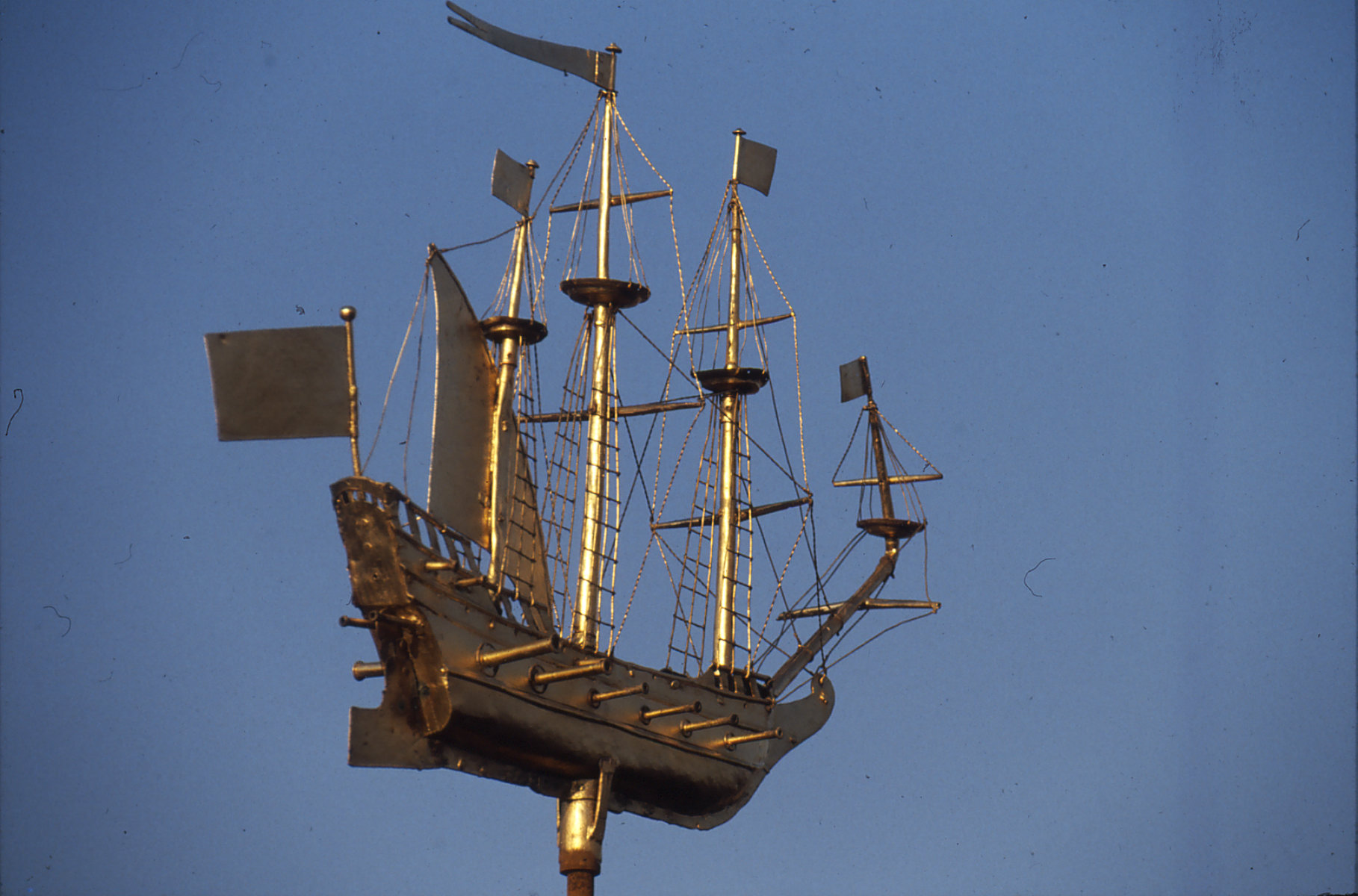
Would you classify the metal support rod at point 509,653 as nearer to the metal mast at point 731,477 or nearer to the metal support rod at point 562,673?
the metal support rod at point 562,673

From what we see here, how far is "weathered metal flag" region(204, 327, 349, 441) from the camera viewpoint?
16.4m

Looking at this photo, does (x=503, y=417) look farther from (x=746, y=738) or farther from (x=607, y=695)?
(x=746, y=738)

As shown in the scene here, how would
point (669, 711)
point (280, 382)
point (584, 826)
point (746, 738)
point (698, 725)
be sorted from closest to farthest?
point (280, 382)
point (584, 826)
point (669, 711)
point (698, 725)
point (746, 738)

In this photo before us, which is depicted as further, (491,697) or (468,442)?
(468,442)

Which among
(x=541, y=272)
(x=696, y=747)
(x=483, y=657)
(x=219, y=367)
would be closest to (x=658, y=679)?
(x=696, y=747)

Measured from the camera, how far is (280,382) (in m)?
16.5

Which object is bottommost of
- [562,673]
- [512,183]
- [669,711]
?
[669,711]

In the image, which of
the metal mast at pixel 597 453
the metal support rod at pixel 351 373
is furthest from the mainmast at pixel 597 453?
the metal support rod at pixel 351 373

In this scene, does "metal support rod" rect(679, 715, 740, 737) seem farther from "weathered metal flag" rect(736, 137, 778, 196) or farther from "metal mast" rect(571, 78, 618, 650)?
"weathered metal flag" rect(736, 137, 778, 196)

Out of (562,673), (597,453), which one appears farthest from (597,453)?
(562,673)

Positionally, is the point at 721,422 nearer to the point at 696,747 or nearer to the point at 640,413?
the point at 640,413

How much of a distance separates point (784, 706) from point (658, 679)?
296 centimetres

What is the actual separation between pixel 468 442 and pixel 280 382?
3.20m

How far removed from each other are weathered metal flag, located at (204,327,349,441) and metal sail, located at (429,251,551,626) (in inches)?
91.1
